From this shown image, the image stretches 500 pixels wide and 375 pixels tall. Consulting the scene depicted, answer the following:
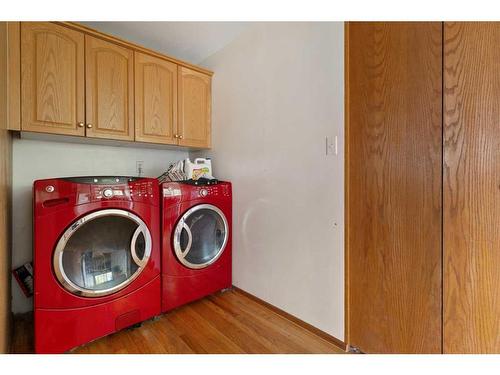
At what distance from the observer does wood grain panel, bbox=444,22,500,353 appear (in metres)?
0.90

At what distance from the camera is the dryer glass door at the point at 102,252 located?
122cm

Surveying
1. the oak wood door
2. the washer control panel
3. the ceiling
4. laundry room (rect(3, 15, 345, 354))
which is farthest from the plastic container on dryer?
the oak wood door

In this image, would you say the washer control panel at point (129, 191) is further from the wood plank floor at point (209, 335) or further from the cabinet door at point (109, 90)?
the wood plank floor at point (209, 335)

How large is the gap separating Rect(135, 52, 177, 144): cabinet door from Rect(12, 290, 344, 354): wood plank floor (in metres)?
1.33

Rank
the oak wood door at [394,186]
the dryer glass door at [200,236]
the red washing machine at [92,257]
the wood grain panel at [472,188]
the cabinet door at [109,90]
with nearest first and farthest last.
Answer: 1. the wood grain panel at [472,188]
2. the oak wood door at [394,186]
3. the red washing machine at [92,257]
4. the cabinet door at [109,90]
5. the dryer glass door at [200,236]

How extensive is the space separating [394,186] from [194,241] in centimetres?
137

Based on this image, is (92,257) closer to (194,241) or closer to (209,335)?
(194,241)

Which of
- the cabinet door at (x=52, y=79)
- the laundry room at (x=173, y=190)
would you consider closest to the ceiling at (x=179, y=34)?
the laundry room at (x=173, y=190)

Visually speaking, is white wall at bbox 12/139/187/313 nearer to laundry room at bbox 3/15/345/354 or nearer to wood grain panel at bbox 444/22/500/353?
laundry room at bbox 3/15/345/354

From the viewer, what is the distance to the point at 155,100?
183 cm

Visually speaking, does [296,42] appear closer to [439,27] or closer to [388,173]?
[439,27]

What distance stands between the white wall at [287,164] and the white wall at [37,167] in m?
0.97

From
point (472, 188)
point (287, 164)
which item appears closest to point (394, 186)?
point (472, 188)

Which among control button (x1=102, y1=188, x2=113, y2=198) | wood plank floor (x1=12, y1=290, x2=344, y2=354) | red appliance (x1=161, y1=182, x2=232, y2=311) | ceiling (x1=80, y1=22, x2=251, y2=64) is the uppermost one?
ceiling (x1=80, y1=22, x2=251, y2=64)
